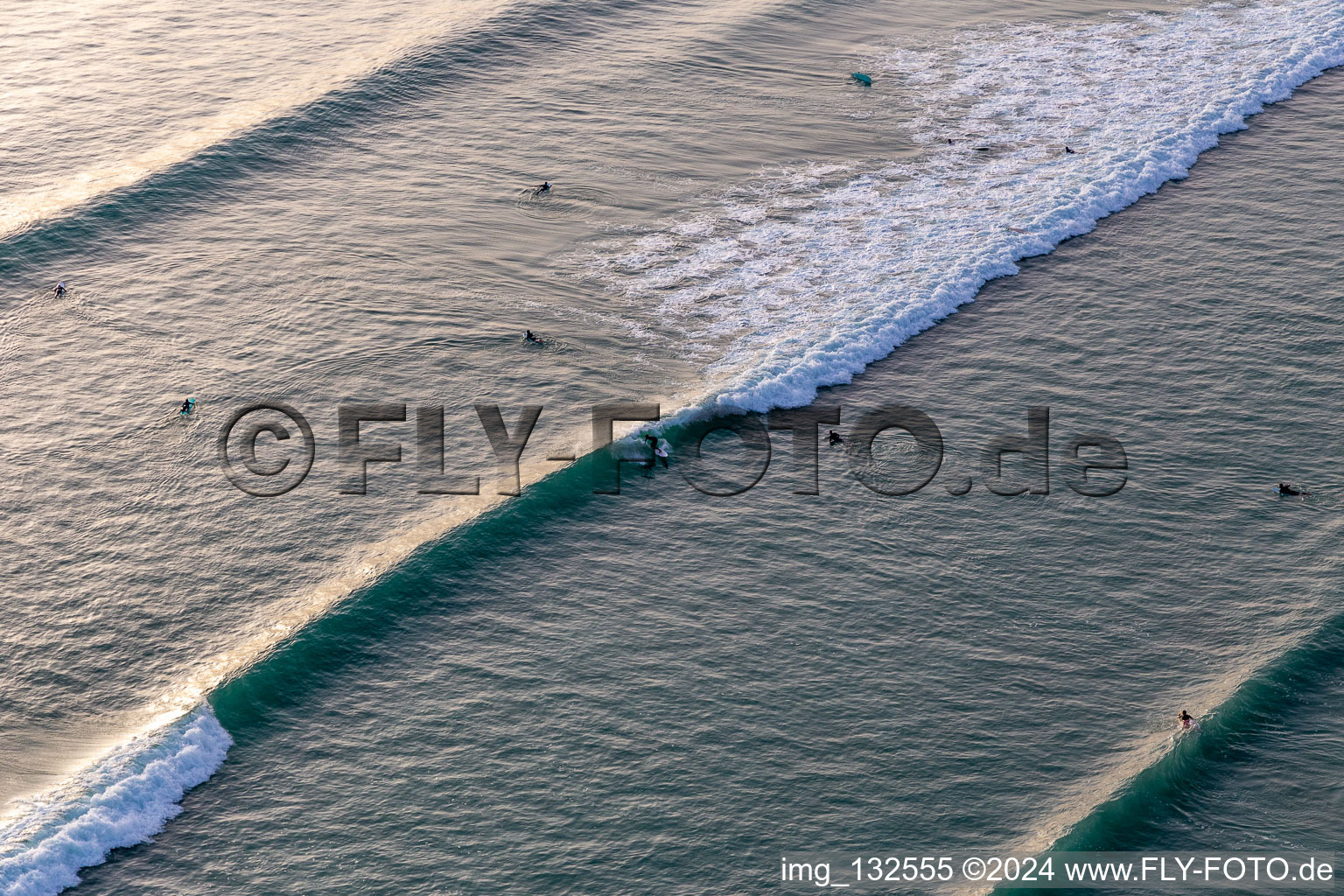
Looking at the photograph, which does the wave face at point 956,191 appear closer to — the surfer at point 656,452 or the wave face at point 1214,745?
the surfer at point 656,452

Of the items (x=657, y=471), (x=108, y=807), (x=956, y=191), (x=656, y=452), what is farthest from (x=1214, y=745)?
(x=956, y=191)

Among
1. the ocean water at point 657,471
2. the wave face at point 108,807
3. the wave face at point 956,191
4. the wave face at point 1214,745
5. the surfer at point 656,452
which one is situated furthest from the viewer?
the wave face at point 956,191

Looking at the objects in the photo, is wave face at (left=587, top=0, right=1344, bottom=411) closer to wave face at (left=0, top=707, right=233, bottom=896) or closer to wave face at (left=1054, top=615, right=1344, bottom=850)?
wave face at (left=1054, top=615, right=1344, bottom=850)

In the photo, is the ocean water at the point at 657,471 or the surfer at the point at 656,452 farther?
the surfer at the point at 656,452

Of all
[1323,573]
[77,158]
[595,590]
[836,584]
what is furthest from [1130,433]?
[77,158]

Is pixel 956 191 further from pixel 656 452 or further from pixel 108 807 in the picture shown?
pixel 108 807

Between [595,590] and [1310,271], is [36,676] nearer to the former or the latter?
[595,590]

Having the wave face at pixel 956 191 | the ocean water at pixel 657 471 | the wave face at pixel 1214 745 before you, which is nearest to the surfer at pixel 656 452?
the ocean water at pixel 657 471
